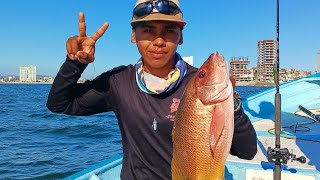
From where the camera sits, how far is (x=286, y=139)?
19.2 ft

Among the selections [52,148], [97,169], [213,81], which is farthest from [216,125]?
[52,148]

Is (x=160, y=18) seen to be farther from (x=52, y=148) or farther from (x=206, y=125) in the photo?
(x=52, y=148)

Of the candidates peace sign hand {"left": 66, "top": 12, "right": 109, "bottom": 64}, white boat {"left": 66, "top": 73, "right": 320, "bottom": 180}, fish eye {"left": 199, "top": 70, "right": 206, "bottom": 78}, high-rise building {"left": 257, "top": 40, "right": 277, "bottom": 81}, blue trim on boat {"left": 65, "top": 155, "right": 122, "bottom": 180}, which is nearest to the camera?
fish eye {"left": 199, "top": 70, "right": 206, "bottom": 78}

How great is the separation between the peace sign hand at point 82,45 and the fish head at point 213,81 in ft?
2.85

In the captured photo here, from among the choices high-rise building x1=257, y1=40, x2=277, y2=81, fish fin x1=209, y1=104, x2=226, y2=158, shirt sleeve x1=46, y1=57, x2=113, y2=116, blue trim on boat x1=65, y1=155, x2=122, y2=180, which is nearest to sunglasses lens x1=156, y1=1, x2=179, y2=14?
shirt sleeve x1=46, y1=57, x2=113, y2=116

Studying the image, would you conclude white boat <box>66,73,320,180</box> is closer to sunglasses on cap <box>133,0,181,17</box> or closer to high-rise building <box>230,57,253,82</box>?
high-rise building <box>230,57,253,82</box>

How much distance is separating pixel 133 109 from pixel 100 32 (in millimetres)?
652

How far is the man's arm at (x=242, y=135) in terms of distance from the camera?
2.23m

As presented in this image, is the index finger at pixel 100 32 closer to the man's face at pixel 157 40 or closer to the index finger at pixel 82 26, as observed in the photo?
the index finger at pixel 82 26

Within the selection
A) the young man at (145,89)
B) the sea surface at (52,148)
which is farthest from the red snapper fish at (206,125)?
the sea surface at (52,148)

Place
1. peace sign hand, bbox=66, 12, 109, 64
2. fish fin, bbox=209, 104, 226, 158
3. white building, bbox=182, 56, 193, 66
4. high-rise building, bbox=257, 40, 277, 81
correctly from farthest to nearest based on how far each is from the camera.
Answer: high-rise building, bbox=257, 40, 277, 81 → white building, bbox=182, 56, 193, 66 → peace sign hand, bbox=66, 12, 109, 64 → fish fin, bbox=209, 104, 226, 158

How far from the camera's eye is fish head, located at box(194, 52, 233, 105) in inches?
80.0

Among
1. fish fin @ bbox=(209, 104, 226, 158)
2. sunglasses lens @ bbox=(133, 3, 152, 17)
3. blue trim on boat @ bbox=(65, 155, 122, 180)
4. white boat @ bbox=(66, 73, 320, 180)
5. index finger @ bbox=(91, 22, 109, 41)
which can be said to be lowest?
blue trim on boat @ bbox=(65, 155, 122, 180)

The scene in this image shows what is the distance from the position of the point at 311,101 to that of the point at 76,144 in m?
8.93
